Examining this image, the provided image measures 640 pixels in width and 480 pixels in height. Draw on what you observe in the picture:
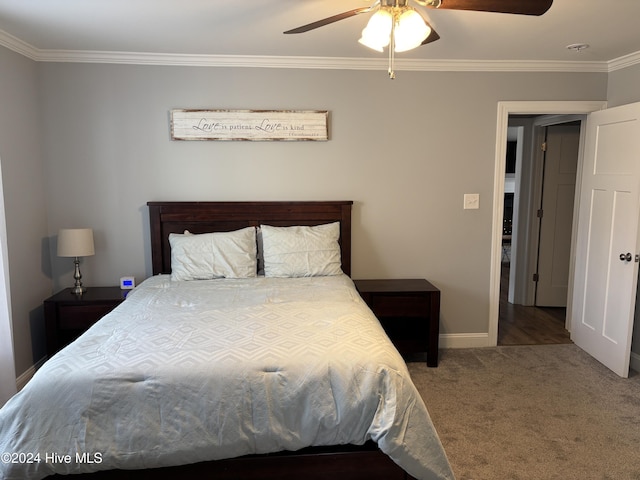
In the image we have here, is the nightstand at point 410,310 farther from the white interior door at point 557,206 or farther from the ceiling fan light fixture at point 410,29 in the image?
the white interior door at point 557,206

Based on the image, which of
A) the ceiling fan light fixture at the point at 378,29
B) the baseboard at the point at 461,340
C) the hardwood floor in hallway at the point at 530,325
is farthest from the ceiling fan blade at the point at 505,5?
the hardwood floor in hallway at the point at 530,325

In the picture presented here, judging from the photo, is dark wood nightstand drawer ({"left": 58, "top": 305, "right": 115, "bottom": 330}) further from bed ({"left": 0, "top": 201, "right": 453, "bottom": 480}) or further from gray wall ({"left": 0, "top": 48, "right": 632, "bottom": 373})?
bed ({"left": 0, "top": 201, "right": 453, "bottom": 480})

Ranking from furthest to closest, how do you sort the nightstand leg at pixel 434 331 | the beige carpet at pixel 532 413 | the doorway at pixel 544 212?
the doorway at pixel 544 212, the nightstand leg at pixel 434 331, the beige carpet at pixel 532 413

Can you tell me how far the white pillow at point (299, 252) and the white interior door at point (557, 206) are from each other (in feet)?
8.79

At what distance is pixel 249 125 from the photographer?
3477 mm

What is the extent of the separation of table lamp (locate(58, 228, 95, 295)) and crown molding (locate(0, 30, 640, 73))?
1236 mm

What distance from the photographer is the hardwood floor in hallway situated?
4.00 metres

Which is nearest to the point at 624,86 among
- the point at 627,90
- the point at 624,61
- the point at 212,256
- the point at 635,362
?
the point at 627,90

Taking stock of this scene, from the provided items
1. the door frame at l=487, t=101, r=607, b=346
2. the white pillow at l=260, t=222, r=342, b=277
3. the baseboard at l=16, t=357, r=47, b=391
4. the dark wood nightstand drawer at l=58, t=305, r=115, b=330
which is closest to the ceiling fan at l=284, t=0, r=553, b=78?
the white pillow at l=260, t=222, r=342, b=277

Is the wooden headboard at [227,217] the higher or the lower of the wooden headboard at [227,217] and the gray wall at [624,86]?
the lower

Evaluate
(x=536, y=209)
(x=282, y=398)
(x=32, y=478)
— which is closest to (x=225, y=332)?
(x=282, y=398)

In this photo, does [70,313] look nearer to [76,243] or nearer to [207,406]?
[76,243]

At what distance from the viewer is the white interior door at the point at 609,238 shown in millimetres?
3165

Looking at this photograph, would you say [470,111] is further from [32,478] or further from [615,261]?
[32,478]
